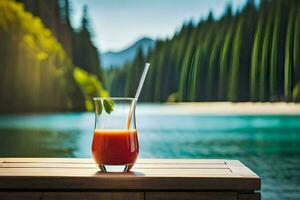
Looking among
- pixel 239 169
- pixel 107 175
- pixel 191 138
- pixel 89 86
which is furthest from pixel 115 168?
pixel 89 86

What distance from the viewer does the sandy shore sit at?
12.5 feet

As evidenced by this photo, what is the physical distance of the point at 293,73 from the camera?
375cm

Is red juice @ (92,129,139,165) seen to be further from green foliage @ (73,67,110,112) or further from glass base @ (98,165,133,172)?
green foliage @ (73,67,110,112)

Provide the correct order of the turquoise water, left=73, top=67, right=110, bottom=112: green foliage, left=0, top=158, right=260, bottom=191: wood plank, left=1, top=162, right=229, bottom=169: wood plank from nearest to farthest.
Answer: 1. left=0, top=158, right=260, bottom=191: wood plank
2. left=1, top=162, right=229, bottom=169: wood plank
3. the turquoise water
4. left=73, top=67, right=110, bottom=112: green foliage

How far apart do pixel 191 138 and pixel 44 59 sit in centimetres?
109

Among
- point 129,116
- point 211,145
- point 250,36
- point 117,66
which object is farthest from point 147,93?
point 129,116

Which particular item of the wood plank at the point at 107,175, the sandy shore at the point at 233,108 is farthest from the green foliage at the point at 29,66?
the wood plank at the point at 107,175

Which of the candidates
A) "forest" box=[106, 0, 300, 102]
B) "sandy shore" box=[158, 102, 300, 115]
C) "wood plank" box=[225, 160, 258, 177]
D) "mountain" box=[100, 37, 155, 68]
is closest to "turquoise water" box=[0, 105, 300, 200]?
"sandy shore" box=[158, 102, 300, 115]

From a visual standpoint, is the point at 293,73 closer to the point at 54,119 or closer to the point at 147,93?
the point at 147,93

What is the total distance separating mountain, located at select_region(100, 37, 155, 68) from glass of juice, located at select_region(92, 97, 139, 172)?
2.07 meters

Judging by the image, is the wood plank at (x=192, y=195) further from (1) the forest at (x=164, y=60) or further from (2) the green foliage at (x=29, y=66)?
(2) the green foliage at (x=29, y=66)

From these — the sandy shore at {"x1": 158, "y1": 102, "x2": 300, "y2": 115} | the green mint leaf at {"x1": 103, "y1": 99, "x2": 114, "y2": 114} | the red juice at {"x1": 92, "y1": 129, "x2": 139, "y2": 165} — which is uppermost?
the green mint leaf at {"x1": 103, "y1": 99, "x2": 114, "y2": 114}

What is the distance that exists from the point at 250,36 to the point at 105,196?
2476 mm

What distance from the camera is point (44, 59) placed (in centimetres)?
390
